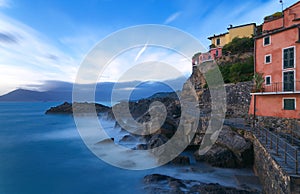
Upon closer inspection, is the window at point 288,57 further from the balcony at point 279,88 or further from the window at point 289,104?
the window at point 289,104

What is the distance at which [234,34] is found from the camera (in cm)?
2597

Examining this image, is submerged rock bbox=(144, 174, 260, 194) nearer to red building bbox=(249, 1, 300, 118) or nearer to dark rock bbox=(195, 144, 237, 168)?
dark rock bbox=(195, 144, 237, 168)

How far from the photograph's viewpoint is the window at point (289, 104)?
10.8 meters

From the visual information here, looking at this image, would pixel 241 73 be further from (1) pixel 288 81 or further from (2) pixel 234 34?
(2) pixel 234 34

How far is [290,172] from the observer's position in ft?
15.5

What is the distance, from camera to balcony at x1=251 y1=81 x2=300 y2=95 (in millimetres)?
10805

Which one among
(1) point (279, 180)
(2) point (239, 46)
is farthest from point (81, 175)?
(2) point (239, 46)

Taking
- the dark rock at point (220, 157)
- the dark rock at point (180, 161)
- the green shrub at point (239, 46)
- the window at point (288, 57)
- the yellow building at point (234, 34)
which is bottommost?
the dark rock at point (180, 161)

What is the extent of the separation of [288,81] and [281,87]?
0.49m

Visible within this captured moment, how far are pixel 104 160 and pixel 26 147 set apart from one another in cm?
924

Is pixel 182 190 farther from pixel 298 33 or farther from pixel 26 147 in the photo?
pixel 26 147

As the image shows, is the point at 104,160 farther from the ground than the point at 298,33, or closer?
closer

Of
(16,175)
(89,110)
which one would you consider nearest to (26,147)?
(16,175)

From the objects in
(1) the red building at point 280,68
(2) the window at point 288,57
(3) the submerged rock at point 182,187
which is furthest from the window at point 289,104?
(3) the submerged rock at point 182,187
